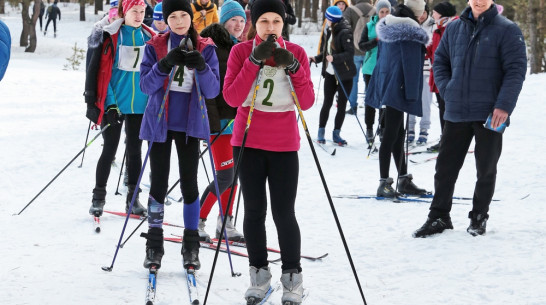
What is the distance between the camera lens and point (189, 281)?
4125 millimetres

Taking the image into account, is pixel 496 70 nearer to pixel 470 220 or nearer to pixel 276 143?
pixel 470 220

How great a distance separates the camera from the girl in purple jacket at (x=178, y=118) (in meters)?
4.19

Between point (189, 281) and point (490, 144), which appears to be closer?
point (189, 281)

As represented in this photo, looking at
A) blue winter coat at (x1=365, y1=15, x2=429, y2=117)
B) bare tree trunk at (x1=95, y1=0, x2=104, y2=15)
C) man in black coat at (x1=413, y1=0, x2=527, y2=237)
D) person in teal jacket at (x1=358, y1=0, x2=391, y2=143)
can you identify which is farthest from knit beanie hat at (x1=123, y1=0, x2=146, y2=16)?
bare tree trunk at (x1=95, y1=0, x2=104, y2=15)

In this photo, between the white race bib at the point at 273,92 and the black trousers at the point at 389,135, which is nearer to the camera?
A: the white race bib at the point at 273,92

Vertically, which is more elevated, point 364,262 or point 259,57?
point 259,57

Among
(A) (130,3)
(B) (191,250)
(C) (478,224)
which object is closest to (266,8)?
(B) (191,250)

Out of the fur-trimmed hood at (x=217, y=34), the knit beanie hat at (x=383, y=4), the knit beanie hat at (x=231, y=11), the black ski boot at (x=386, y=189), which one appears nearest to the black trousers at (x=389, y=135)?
the black ski boot at (x=386, y=189)

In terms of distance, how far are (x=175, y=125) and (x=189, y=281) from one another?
3.18 ft

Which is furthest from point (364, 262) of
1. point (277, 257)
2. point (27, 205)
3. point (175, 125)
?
point (27, 205)

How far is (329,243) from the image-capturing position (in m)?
5.26

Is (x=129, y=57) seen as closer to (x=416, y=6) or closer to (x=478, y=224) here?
(x=416, y=6)

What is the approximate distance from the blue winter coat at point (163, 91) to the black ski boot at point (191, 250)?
0.64 m

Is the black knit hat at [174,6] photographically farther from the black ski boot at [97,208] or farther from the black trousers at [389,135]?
the black trousers at [389,135]
